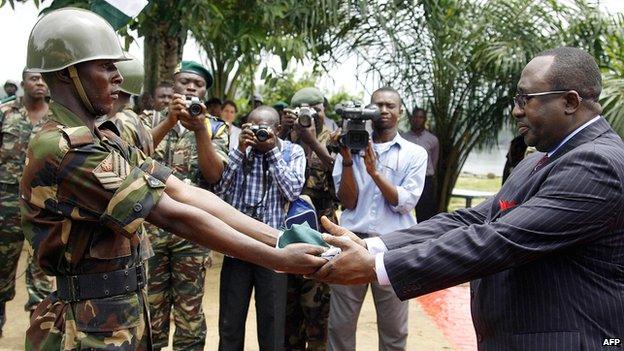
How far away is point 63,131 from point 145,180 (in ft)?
1.15

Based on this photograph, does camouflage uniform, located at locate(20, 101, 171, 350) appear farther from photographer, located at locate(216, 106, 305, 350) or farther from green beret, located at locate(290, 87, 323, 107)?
green beret, located at locate(290, 87, 323, 107)

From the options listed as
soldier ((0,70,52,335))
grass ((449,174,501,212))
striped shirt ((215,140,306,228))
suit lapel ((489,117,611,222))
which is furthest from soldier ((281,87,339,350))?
grass ((449,174,501,212))

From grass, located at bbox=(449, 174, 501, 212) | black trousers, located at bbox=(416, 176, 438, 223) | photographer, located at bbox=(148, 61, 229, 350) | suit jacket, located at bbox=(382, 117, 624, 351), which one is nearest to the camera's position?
suit jacket, located at bbox=(382, 117, 624, 351)

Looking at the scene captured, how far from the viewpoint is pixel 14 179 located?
6691 mm

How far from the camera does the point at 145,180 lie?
2.90 m

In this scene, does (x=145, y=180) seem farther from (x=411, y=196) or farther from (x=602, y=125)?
(x=411, y=196)

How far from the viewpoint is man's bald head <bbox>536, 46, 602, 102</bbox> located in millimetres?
2926

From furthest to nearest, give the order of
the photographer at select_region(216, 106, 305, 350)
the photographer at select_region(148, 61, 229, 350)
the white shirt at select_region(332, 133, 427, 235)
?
the white shirt at select_region(332, 133, 427, 235) → the photographer at select_region(216, 106, 305, 350) → the photographer at select_region(148, 61, 229, 350)

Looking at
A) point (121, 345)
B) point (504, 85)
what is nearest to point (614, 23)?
point (504, 85)

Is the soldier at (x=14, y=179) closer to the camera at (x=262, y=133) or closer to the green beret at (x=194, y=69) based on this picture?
the green beret at (x=194, y=69)

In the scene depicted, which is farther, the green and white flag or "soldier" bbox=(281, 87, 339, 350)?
"soldier" bbox=(281, 87, 339, 350)

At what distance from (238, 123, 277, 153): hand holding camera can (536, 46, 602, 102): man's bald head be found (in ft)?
8.79

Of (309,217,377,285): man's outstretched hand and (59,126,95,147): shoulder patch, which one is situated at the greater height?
(59,126,95,147): shoulder patch

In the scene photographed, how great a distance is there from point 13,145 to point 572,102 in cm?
517
